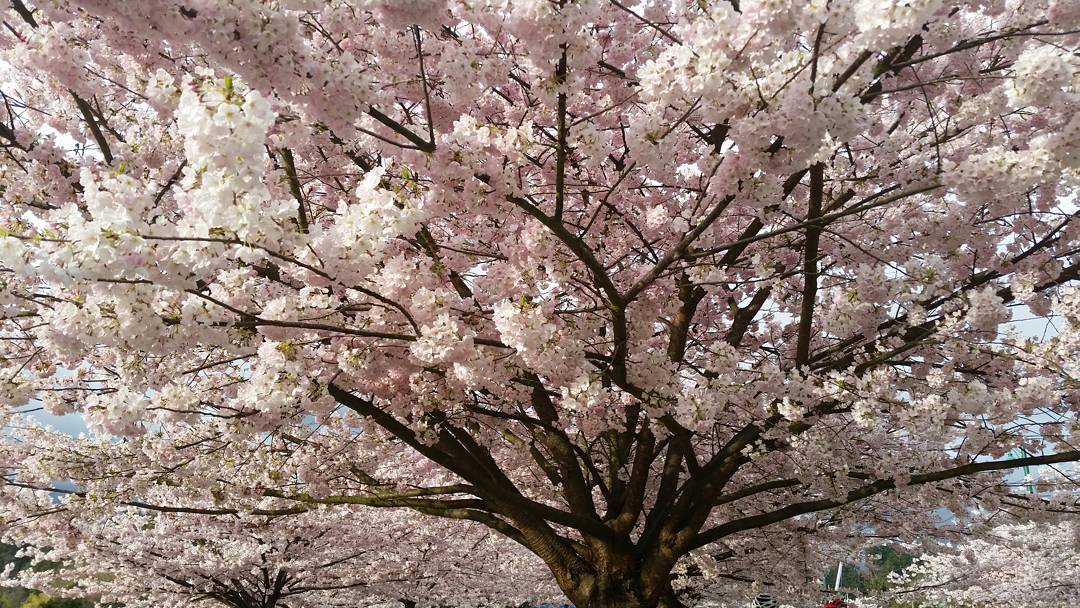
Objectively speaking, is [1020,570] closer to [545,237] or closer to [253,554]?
[253,554]

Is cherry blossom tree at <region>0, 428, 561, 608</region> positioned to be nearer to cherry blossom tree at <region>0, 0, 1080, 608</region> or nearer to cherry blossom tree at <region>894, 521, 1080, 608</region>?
cherry blossom tree at <region>0, 0, 1080, 608</region>

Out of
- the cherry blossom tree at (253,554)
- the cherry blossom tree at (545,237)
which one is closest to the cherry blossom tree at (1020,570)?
the cherry blossom tree at (545,237)

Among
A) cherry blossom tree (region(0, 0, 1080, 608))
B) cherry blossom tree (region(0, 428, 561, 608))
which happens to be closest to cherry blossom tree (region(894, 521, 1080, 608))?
cherry blossom tree (region(0, 0, 1080, 608))

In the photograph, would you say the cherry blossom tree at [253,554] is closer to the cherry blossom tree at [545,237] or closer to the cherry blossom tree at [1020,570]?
the cherry blossom tree at [545,237]

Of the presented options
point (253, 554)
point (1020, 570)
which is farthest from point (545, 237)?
point (1020, 570)

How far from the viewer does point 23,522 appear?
27.7 ft

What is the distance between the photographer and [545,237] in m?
5.26

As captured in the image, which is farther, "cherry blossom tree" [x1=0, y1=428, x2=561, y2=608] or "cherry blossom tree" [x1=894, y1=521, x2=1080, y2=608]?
"cherry blossom tree" [x1=894, y1=521, x2=1080, y2=608]

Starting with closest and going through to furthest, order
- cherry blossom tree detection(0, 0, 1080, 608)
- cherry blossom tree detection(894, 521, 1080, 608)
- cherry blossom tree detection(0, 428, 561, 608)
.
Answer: cherry blossom tree detection(0, 0, 1080, 608) < cherry blossom tree detection(0, 428, 561, 608) < cherry blossom tree detection(894, 521, 1080, 608)

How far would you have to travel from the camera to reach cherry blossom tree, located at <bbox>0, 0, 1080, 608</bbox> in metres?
3.38

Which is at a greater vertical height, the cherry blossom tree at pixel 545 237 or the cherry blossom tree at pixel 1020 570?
the cherry blossom tree at pixel 1020 570

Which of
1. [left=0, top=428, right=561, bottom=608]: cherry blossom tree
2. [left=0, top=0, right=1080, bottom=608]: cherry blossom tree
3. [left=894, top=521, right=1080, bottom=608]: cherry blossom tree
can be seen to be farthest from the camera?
[left=894, top=521, right=1080, bottom=608]: cherry blossom tree

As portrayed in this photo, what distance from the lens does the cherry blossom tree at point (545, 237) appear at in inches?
133

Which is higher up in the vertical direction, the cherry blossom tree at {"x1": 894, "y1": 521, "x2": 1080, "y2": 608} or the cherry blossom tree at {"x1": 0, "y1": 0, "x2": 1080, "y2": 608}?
the cherry blossom tree at {"x1": 894, "y1": 521, "x2": 1080, "y2": 608}
